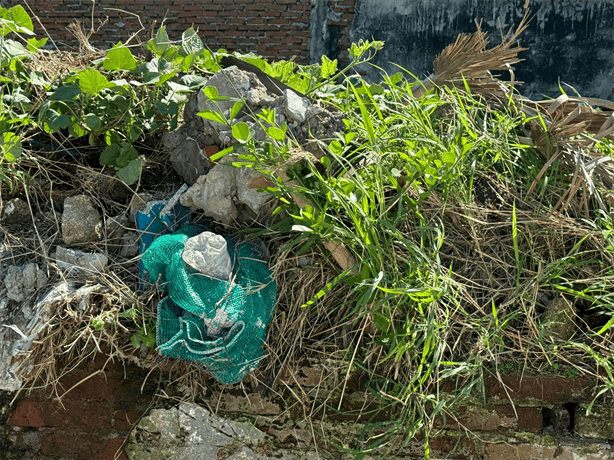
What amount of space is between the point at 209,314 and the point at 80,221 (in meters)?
0.65

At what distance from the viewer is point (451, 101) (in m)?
2.33

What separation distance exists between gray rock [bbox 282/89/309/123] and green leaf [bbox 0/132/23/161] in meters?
0.98

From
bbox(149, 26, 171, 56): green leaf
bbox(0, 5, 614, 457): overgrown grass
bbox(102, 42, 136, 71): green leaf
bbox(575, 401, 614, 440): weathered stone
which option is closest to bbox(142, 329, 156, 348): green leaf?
bbox(0, 5, 614, 457): overgrown grass

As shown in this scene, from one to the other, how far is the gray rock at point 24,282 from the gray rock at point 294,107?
1.03 metres

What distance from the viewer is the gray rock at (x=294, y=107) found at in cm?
212

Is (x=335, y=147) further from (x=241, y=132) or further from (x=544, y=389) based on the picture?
(x=544, y=389)

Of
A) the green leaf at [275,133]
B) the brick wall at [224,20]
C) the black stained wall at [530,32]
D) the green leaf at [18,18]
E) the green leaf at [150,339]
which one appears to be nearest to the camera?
the green leaf at [275,133]

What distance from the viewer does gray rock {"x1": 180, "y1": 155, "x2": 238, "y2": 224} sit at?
2.16 metres

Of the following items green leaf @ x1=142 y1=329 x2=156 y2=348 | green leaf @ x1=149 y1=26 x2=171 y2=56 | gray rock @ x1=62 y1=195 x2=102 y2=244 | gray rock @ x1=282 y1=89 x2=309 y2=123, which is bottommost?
green leaf @ x1=142 y1=329 x2=156 y2=348

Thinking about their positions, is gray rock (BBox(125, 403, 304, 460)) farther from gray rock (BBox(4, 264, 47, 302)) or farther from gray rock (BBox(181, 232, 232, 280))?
gray rock (BBox(4, 264, 47, 302))

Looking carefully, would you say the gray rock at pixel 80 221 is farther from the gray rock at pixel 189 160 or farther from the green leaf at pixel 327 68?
the green leaf at pixel 327 68

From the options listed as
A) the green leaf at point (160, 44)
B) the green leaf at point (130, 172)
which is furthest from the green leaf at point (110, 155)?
the green leaf at point (160, 44)

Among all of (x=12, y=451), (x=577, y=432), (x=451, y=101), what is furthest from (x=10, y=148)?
(x=577, y=432)

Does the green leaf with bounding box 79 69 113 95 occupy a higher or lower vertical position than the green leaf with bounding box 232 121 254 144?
higher
